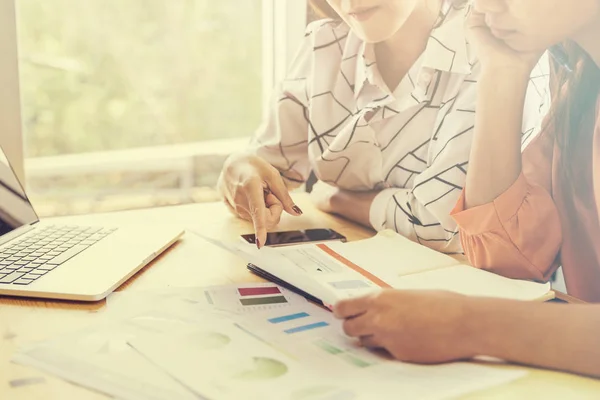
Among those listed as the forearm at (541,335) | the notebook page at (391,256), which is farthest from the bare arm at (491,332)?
the notebook page at (391,256)

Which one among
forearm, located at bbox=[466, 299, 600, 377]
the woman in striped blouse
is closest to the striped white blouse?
the woman in striped blouse

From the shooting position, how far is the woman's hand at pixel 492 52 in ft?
2.75

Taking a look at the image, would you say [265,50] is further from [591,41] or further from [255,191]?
[591,41]

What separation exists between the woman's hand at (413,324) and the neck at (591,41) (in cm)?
33

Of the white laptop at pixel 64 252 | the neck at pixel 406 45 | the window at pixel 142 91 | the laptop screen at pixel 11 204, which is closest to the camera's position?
the white laptop at pixel 64 252

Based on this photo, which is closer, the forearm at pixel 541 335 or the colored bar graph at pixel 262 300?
the forearm at pixel 541 335

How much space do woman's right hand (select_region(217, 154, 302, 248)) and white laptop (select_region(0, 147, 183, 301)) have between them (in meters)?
0.13

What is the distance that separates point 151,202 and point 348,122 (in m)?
0.83

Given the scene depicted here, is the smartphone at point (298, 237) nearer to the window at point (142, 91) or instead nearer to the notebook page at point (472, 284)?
the notebook page at point (472, 284)

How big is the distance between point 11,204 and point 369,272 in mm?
542

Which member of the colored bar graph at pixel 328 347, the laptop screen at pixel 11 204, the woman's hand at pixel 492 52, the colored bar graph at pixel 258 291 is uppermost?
the woman's hand at pixel 492 52

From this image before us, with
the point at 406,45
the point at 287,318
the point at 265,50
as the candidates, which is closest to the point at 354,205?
the point at 406,45

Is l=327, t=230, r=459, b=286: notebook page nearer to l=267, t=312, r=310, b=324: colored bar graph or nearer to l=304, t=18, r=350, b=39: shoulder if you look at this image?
l=267, t=312, r=310, b=324: colored bar graph

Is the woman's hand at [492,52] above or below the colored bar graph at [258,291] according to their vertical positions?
above
